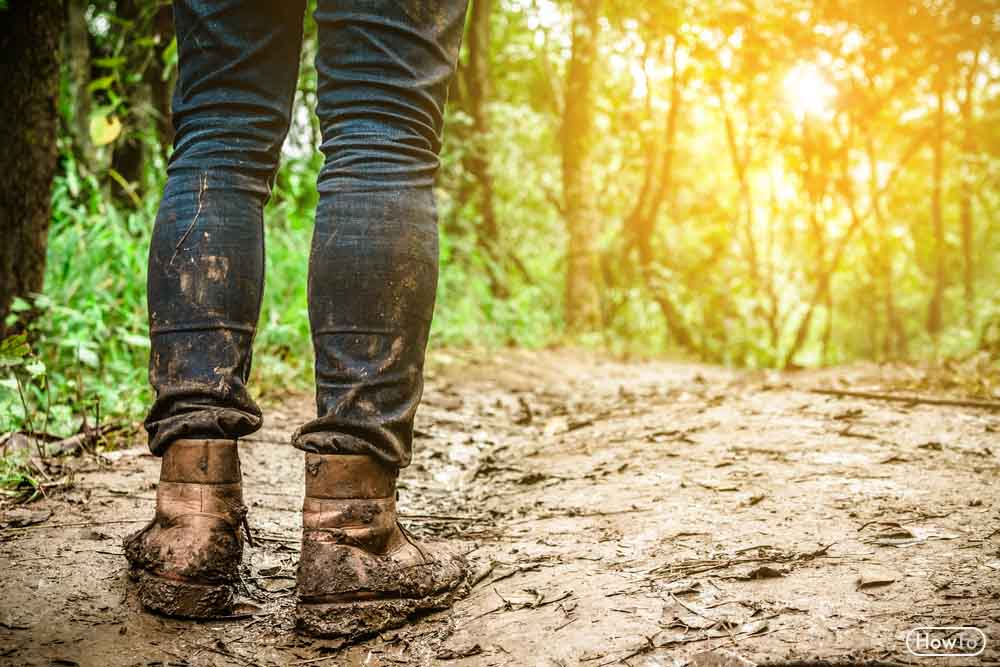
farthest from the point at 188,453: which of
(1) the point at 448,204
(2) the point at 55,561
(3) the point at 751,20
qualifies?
(3) the point at 751,20

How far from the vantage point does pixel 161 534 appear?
1.38m

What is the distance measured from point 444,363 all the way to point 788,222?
862 centimetres

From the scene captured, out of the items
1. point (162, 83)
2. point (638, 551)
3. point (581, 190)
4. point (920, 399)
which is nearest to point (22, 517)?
point (638, 551)

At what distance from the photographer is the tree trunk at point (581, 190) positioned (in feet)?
27.5

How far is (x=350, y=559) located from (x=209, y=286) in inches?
21.5

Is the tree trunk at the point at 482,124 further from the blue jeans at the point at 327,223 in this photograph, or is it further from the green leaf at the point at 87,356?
the blue jeans at the point at 327,223

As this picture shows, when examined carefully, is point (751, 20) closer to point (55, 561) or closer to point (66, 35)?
point (66, 35)

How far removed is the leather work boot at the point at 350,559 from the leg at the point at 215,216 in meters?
0.21

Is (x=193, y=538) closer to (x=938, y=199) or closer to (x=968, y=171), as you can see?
(x=938, y=199)

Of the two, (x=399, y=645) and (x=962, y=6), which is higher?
(x=962, y=6)

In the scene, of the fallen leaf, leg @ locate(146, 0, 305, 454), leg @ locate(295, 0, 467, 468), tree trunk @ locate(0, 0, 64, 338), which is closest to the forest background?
tree trunk @ locate(0, 0, 64, 338)

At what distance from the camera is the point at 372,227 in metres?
1.38

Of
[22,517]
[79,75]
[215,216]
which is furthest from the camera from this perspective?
[79,75]

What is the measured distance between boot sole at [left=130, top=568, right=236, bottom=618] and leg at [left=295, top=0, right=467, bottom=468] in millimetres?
297
